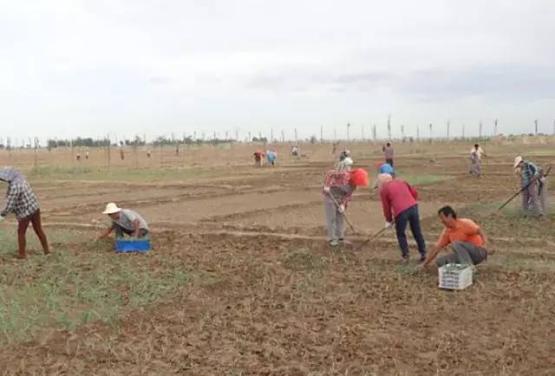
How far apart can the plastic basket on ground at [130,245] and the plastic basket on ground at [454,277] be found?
4.90m

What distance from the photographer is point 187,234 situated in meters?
13.3

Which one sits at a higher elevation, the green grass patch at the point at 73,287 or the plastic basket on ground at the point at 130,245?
the plastic basket on ground at the point at 130,245

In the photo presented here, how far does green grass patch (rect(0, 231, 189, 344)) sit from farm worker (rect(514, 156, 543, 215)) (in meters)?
7.78

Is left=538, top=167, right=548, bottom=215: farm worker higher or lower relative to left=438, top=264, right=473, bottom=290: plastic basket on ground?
higher

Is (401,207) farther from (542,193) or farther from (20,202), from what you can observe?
(542,193)

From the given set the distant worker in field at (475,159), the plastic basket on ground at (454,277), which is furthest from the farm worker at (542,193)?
the distant worker in field at (475,159)

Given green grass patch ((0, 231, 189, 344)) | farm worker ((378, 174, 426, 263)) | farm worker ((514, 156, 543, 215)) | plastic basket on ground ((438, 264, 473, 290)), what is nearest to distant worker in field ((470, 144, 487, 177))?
farm worker ((514, 156, 543, 215))

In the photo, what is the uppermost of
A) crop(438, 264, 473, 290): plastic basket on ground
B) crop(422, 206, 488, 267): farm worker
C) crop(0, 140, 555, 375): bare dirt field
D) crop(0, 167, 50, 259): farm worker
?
crop(0, 167, 50, 259): farm worker

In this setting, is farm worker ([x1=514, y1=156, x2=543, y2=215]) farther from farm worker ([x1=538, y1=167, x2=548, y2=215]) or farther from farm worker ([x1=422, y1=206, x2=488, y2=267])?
farm worker ([x1=422, y1=206, x2=488, y2=267])

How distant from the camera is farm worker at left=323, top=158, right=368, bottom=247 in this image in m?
11.1

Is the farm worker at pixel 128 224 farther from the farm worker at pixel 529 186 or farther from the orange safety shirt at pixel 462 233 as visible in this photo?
the farm worker at pixel 529 186

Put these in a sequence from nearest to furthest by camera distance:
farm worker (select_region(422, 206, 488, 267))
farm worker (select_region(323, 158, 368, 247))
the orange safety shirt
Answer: farm worker (select_region(422, 206, 488, 267)) → the orange safety shirt → farm worker (select_region(323, 158, 368, 247))

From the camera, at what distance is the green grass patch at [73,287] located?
7133mm

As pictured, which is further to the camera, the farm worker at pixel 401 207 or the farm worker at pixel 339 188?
the farm worker at pixel 339 188
